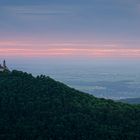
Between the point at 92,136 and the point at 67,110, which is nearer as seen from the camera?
the point at 92,136

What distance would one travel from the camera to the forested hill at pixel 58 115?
42.8 m

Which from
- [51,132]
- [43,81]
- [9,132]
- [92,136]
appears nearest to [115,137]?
[92,136]

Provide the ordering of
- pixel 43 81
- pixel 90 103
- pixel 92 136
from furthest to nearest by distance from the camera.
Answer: pixel 43 81
pixel 90 103
pixel 92 136

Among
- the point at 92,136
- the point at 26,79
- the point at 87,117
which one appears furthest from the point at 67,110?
the point at 26,79

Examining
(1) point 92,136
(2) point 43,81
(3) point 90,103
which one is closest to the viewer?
(1) point 92,136

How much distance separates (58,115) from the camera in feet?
150

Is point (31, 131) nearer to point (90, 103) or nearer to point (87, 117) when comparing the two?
point (87, 117)

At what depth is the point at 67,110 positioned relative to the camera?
46938mm

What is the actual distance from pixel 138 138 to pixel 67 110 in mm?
6844

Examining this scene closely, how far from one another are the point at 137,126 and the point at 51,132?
687 centimetres

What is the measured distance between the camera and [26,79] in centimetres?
5478

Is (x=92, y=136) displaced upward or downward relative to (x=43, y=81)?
downward

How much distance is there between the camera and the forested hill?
141 feet

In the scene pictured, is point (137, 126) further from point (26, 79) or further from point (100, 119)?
point (26, 79)
